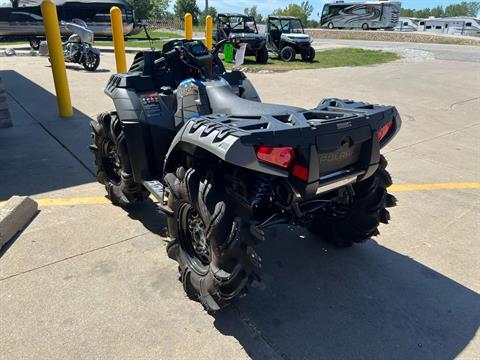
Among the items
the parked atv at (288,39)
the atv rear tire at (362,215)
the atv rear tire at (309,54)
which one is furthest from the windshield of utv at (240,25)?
Result: the atv rear tire at (362,215)

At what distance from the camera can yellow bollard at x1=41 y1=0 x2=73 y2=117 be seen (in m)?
6.92

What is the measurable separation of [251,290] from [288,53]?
16.1 metres

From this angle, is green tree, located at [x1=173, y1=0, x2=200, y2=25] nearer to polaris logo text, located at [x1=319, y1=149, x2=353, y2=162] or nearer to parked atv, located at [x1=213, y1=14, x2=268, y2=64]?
parked atv, located at [x1=213, y1=14, x2=268, y2=64]

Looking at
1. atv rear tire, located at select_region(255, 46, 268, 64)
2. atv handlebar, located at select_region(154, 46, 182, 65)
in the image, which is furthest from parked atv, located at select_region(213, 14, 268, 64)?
atv handlebar, located at select_region(154, 46, 182, 65)

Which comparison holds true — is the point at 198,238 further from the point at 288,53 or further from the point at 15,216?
the point at 288,53

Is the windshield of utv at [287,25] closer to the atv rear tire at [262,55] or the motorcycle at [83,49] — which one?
the atv rear tire at [262,55]

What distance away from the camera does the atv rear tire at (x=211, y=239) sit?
224cm

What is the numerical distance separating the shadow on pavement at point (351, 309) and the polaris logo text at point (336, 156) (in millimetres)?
1056

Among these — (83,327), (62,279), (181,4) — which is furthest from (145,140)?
(181,4)

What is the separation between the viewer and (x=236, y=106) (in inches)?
112

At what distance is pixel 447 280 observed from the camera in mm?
3098

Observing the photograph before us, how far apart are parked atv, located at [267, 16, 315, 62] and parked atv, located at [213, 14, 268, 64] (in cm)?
116

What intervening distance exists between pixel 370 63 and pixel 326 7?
34.1 m

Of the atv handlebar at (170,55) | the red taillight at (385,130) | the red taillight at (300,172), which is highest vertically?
the atv handlebar at (170,55)
